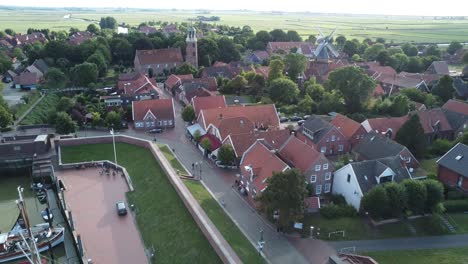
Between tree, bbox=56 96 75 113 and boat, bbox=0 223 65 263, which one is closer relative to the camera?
boat, bbox=0 223 65 263

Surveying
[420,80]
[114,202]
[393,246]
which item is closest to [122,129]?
[114,202]

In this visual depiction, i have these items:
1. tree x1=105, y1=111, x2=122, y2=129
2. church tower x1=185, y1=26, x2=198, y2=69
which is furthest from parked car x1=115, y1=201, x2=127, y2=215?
church tower x1=185, y1=26, x2=198, y2=69

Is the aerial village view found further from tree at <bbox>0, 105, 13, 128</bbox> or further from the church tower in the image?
the church tower

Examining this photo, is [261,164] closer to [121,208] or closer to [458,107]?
[121,208]

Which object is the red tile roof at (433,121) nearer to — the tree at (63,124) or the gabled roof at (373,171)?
the gabled roof at (373,171)

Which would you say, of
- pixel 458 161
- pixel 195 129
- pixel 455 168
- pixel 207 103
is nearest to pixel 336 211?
pixel 455 168
